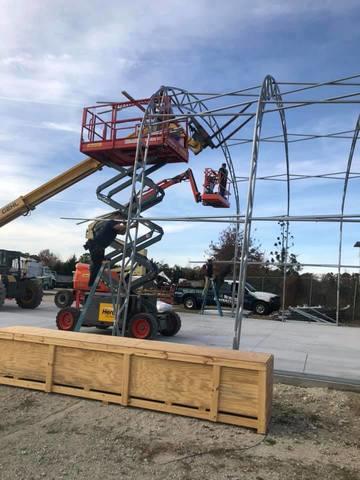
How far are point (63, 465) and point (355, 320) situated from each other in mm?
17575

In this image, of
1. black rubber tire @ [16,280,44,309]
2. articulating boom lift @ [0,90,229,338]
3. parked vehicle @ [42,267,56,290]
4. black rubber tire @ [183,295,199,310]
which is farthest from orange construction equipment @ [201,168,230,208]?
parked vehicle @ [42,267,56,290]

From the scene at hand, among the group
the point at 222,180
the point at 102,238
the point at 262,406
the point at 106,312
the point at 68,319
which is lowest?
the point at 262,406

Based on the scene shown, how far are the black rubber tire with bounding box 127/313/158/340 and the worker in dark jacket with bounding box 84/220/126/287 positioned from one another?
130 cm

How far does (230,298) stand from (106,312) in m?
12.3

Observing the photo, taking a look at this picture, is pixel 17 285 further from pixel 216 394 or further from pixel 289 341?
pixel 216 394

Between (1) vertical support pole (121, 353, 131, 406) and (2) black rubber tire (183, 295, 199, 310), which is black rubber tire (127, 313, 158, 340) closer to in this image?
(1) vertical support pole (121, 353, 131, 406)

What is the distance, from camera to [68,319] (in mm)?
9719

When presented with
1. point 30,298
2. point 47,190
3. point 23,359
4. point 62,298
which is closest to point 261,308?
point 62,298

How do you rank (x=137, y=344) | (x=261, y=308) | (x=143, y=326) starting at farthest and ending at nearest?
(x=261, y=308) → (x=143, y=326) → (x=137, y=344)

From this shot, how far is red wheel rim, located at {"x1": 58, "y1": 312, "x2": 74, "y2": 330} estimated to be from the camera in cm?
969

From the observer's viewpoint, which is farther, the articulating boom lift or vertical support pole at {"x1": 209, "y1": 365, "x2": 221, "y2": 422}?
the articulating boom lift

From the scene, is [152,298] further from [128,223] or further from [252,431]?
[252,431]

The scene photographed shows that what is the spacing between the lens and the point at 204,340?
9.88 meters

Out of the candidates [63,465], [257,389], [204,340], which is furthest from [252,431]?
[204,340]
